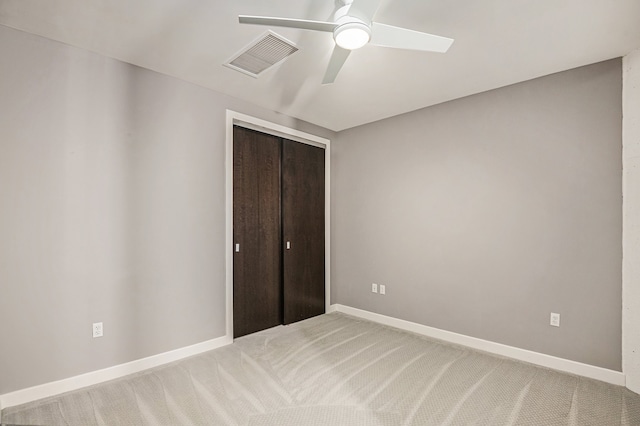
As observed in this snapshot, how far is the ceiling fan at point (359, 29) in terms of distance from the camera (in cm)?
161

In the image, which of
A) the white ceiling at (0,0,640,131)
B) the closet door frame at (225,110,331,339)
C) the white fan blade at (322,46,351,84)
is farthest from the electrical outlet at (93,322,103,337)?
the white fan blade at (322,46,351,84)

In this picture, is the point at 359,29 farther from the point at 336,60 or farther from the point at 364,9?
the point at 336,60

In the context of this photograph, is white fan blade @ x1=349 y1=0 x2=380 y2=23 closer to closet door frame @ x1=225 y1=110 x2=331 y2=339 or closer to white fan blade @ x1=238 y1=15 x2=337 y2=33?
white fan blade @ x1=238 y1=15 x2=337 y2=33

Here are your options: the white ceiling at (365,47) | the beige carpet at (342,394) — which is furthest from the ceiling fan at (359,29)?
the beige carpet at (342,394)

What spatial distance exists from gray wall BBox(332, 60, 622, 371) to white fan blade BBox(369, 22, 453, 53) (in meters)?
1.56

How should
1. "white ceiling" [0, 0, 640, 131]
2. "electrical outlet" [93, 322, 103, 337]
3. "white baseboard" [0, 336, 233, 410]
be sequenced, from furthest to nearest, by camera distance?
"electrical outlet" [93, 322, 103, 337] < "white baseboard" [0, 336, 233, 410] < "white ceiling" [0, 0, 640, 131]

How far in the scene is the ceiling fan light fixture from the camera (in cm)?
165

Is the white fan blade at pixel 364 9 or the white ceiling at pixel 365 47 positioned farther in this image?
the white ceiling at pixel 365 47

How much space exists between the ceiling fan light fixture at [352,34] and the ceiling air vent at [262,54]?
64cm

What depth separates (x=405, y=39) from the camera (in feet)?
5.94

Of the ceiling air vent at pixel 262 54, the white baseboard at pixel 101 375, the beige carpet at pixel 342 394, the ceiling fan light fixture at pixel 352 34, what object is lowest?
the beige carpet at pixel 342 394

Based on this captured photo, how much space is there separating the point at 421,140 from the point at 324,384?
267cm

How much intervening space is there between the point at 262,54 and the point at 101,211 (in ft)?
5.74

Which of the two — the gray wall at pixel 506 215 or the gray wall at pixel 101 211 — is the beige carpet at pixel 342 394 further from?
the gray wall at pixel 506 215
